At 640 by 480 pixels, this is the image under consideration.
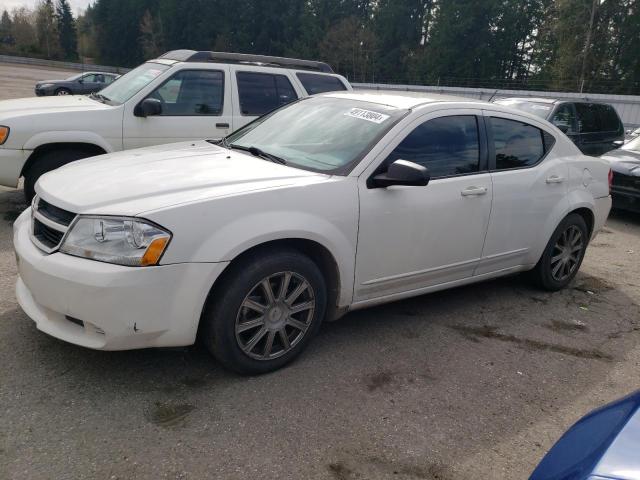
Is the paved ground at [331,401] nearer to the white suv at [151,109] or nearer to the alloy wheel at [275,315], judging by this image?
the alloy wheel at [275,315]

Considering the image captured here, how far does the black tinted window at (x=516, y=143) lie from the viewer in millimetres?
4254

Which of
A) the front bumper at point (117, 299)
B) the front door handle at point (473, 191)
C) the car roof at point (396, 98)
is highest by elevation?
the car roof at point (396, 98)

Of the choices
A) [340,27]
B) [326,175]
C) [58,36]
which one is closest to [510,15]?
[340,27]

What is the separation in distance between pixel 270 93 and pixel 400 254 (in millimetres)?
4013

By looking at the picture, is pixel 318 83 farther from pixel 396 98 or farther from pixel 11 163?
pixel 11 163

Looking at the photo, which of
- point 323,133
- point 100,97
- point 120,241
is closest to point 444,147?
point 323,133

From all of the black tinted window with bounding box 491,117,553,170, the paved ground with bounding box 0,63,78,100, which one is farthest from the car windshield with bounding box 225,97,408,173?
the paved ground with bounding box 0,63,78,100

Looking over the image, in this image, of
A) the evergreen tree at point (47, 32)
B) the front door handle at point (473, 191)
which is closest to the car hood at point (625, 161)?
the front door handle at point (473, 191)

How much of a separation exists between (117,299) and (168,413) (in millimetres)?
652

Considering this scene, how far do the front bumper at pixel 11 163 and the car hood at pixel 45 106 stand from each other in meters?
0.37

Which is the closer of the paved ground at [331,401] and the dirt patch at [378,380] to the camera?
the paved ground at [331,401]

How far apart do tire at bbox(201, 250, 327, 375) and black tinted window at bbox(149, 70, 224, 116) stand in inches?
153

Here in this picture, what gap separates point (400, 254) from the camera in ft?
11.8

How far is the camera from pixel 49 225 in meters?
2.96
